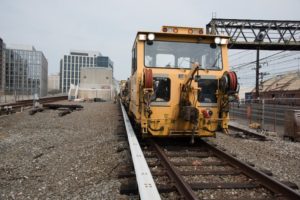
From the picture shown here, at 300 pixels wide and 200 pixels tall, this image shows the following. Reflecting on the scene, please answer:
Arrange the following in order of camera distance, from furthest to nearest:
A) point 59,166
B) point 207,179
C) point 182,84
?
point 182,84 < point 59,166 < point 207,179

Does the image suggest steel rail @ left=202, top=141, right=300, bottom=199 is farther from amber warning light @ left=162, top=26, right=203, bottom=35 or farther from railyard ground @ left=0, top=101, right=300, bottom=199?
amber warning light @ left=162, top=26, right=203, bottom=35

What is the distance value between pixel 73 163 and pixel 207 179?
277 cm

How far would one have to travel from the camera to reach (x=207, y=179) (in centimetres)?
481

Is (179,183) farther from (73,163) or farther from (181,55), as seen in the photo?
(181,55)

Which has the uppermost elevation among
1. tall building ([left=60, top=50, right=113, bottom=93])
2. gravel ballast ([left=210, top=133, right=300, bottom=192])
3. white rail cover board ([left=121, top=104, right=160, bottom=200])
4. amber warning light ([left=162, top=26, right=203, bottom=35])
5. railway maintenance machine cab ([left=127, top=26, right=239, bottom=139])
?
tall building ([left=60, top=50, right=113, bottom=93])

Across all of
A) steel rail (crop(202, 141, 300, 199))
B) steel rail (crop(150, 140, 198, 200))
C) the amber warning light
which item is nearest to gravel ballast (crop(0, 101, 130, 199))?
steel rail (crop(150, 140, 198, 200))

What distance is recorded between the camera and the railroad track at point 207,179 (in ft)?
13.5

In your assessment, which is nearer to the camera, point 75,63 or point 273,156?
point 273,156

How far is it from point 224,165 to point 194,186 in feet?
5.35

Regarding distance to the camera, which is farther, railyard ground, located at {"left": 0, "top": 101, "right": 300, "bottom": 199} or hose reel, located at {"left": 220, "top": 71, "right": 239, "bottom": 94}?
hose reel, located at {"left": 220, "top": 71, "right": 239, "bottom": 94}

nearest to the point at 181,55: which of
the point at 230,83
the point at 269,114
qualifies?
the point at 230,83

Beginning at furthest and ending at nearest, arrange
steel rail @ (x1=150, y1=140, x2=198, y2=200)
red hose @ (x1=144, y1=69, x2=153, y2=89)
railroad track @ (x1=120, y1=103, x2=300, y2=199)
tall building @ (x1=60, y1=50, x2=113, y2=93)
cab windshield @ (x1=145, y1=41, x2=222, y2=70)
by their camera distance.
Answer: tall building @ (x1=60, y1=50, x2=113, y2=93)
cab windshield @ (x1=145, y1=41, x2=222, y2=70)
red hose @ (x1=144, y1=69, x2=153, y2=89)
railroad track @ (x1=120, y1=103, x2=300, y2=199)
steel rail @ (x1=150, y1=140, x2=198, y2=200)

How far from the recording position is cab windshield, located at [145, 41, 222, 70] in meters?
7.51

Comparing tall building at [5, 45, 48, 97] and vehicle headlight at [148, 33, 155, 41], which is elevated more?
tall building at [5, 45, 48, 97]
